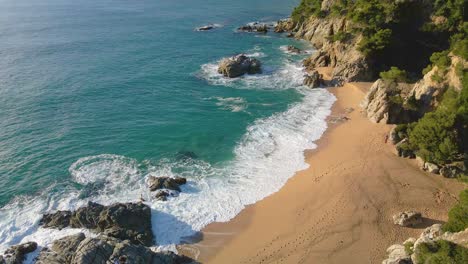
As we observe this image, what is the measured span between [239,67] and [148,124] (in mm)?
24037

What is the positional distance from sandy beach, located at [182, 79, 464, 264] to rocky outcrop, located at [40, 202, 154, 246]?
4.35 meters

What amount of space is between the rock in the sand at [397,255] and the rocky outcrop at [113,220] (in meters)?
19.2

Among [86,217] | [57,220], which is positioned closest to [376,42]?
[86,217]

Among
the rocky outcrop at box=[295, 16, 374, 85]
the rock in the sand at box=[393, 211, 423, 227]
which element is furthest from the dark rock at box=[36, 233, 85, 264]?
the rocky outcrop at box=[295, 16, 374, 85]

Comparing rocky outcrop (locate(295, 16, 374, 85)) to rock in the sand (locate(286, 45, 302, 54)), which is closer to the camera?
rocky outcrop (locate(295, 16, 374, 85))

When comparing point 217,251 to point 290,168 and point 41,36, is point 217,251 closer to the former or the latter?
point 290,168

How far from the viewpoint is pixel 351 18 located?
225 feet

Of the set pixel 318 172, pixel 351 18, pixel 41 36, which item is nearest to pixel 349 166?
pixel 318 172

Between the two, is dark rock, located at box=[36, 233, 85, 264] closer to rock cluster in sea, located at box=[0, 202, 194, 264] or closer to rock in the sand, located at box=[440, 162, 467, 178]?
rock cluster in sea, located at box=[0, 202, 194, 264]

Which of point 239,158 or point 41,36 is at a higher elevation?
point 41,36

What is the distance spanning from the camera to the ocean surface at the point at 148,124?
37.0m

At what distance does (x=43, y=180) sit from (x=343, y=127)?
1450 inches

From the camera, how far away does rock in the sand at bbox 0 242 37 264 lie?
29.1 m

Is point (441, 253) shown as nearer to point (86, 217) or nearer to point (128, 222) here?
point (128, 222)
